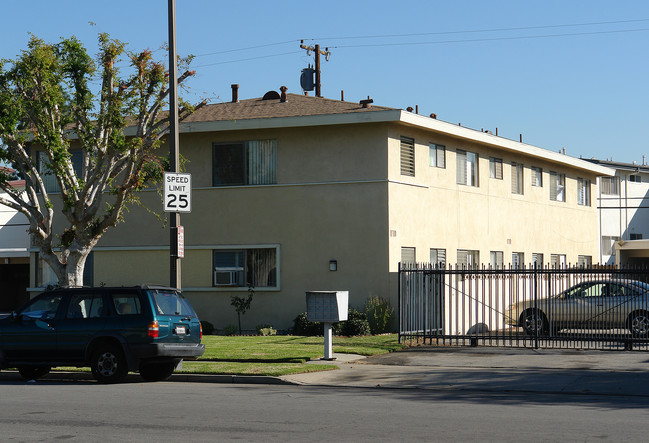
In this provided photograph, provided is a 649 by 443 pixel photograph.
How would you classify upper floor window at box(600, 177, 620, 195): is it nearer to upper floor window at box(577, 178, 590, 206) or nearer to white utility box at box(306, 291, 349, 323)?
upper floor window at box(577, 178, 590, 206)

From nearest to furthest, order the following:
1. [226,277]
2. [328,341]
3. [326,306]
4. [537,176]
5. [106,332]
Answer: [106,332] → [328,341] → [326,306] → [226,277] → [537,176]

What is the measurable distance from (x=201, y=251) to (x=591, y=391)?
1619cm

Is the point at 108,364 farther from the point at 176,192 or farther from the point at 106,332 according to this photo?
the point at 176,192

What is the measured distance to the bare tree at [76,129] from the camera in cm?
2286

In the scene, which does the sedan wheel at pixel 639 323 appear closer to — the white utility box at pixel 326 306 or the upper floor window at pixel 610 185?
the white utility box at pixel 326 306

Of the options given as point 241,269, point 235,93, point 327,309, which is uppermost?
point 235,93

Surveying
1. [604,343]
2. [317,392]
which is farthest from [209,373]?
[604,343]

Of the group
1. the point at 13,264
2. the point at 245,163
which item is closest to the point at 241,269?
the point at 245,163

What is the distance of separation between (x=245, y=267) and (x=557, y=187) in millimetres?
14772

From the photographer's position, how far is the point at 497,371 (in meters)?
17.8

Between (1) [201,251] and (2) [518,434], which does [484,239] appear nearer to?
(1) [201,251]

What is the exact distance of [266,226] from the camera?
28.3m

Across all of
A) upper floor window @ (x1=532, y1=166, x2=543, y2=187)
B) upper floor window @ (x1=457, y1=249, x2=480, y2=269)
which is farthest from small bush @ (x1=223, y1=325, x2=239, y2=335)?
upper floor window @ (x1=532, y1=166, x2=543, y2=187)

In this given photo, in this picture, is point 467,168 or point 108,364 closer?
point 108,364
